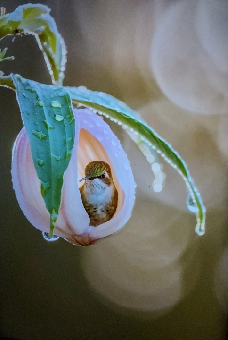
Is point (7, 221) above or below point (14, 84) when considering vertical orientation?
below

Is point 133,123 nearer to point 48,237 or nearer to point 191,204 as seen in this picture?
point 191,204

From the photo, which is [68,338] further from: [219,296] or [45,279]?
[219,296]

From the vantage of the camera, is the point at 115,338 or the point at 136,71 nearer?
the point at 136,71

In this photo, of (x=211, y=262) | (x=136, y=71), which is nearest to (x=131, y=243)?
(x=211, y=262)

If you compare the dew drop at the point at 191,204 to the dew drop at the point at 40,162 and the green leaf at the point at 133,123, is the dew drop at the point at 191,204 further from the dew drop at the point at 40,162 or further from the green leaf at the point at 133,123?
the dew drop at the point at 40,162

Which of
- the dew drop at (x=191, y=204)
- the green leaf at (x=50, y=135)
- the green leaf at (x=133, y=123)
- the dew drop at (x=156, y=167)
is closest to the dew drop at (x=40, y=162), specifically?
the green leaf at (x=50, y=135)

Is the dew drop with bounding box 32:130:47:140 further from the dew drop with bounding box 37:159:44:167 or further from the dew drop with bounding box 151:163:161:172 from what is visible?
the dew drop with bounding box 151:163:161:172
